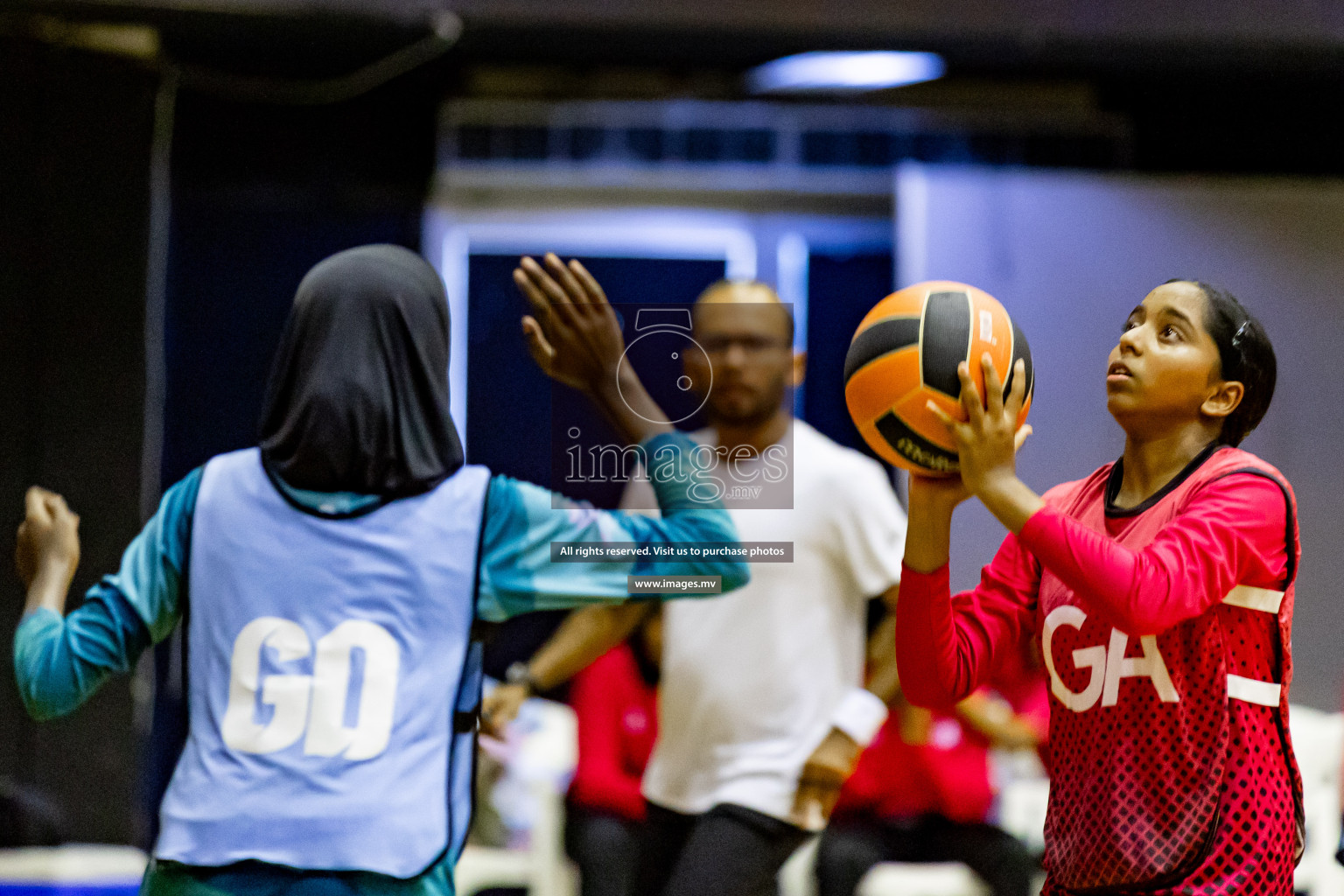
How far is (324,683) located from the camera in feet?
5.92

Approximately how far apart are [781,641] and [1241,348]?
4.16 feet

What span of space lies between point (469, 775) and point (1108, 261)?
3.07 metres

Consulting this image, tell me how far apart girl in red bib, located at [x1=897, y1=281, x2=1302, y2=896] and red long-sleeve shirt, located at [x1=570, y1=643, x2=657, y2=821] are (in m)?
1.70

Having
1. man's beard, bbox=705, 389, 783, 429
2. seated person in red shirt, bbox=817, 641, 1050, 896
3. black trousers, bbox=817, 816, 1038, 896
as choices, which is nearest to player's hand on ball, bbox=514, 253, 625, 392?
man's beard, bbox=705, 389, 783, 429

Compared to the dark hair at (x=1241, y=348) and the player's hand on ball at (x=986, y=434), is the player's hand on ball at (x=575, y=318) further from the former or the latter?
the dark hair at (x=1241, y=348)

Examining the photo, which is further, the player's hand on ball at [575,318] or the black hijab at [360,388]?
the player's hand on ball at [575,318]

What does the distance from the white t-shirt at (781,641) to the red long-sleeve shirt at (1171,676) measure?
89 centimetres

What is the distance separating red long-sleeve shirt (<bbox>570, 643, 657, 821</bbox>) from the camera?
11.1ft

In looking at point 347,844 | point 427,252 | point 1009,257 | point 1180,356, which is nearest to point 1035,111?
point 1009,257

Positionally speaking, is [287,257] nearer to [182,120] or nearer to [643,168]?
[182,120]

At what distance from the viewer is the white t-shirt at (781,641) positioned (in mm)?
2684

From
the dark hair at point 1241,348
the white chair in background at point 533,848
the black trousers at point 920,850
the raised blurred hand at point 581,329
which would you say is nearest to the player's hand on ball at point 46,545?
the raised blurred hand at point 581,329

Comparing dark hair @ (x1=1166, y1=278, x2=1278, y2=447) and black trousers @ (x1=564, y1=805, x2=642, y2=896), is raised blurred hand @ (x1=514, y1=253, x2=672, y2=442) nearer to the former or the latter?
dark hair @ (x1=1166, y1=278, x2=1278, y2=447)

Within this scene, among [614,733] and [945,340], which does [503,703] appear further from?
[945,340]
